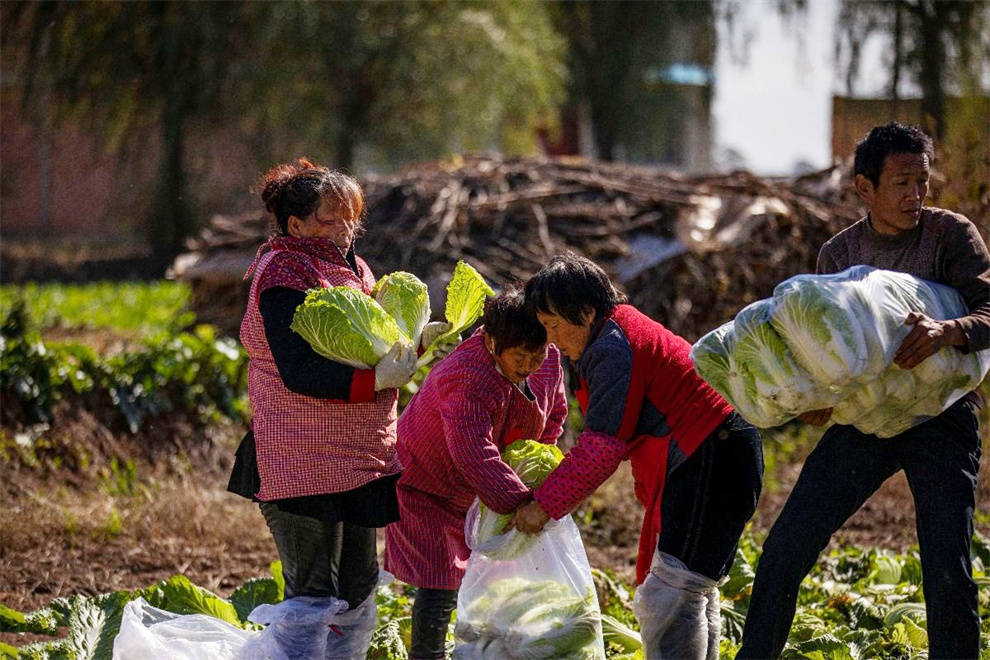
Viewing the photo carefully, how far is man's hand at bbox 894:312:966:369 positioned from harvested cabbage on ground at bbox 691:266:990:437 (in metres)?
0.02

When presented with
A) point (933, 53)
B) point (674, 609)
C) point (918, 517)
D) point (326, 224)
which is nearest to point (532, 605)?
point (674, 609)

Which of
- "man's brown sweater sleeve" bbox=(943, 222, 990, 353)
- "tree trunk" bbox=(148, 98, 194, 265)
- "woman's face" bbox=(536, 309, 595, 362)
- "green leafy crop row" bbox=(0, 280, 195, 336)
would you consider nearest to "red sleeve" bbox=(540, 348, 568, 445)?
"woman's face" bbox=(536, 309, 595, 362)

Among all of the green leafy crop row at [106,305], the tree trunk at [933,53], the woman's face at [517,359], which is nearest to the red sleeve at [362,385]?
the woman's face at [517,359]

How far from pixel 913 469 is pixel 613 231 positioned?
5.69 m

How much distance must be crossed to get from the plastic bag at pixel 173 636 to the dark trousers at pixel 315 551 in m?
0.26

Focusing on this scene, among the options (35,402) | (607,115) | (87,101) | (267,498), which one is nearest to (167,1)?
(87,101)

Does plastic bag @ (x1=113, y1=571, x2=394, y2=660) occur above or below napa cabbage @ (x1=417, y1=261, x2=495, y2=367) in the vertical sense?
below

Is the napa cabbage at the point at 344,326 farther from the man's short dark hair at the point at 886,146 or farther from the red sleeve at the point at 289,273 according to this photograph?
the man's short dark hair at the point at 886,146

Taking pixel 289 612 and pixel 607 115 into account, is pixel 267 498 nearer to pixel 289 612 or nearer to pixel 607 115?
pixel 289 612

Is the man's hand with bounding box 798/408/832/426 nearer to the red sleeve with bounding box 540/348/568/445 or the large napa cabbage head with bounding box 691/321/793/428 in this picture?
the large napa cabbage head with bounding box 691/321/793/428

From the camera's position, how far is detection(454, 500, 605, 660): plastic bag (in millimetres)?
3580

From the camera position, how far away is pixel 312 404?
3.65m

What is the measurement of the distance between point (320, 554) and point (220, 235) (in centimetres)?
669

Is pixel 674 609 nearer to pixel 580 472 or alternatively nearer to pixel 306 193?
pixel 580 472
